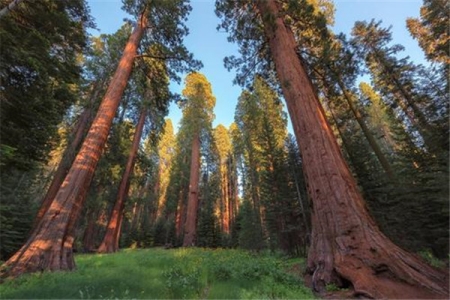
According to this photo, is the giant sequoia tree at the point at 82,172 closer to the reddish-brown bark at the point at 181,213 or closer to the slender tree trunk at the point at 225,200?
the reddish-brown bark at the point at 181,213

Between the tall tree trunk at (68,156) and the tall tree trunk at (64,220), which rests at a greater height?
the tall tree trunk at (68,156)

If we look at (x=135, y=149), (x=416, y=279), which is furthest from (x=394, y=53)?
(x=135, y=149)

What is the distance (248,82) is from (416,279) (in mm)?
9385

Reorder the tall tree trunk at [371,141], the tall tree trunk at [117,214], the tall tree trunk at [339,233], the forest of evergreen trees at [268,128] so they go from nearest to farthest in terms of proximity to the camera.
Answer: the tall tree trunk at [339,233] < the forest of evergreen trees at [268,128] < the tall tree trunk at [371,141] < the tall tree trunk at [117,214]

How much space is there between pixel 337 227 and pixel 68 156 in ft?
44.9

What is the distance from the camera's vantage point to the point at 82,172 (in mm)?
7555

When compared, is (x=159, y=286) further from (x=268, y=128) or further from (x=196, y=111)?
(x=196, y=111)

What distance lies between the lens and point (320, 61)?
8875 millimetres

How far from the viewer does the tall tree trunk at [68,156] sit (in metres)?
12.3

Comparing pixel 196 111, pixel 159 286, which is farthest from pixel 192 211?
pixel 159 286

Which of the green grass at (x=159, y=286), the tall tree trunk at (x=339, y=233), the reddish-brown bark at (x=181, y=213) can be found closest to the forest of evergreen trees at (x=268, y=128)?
the tall tree trunk at (x=339, y=233)

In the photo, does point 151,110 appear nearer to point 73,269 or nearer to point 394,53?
point 73,269

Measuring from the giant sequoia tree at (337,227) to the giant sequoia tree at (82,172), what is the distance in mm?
5554

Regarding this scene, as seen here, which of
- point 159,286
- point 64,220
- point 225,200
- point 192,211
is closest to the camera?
point 159,286
